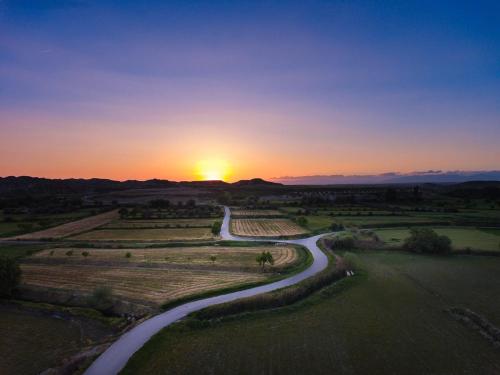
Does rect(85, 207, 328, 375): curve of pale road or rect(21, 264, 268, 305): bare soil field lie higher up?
rect(21, 264, 268, 305): bare soil field

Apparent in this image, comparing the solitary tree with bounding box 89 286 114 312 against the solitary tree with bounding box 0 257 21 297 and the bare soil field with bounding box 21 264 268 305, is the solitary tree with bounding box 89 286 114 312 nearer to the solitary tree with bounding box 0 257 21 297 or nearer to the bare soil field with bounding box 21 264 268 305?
the bare soil field with bounding box 21 264 268 305

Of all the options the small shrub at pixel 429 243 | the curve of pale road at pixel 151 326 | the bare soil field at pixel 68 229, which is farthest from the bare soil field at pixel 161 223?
the small shrub at pixel 429 243

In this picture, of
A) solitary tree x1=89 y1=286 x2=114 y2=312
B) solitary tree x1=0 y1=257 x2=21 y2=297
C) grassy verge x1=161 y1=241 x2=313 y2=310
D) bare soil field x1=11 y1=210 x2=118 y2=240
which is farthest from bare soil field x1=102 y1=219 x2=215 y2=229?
solitary tree x1=89 y1=286 x2=114 y2=312

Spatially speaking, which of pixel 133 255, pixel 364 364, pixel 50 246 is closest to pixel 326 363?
pixel 364 364

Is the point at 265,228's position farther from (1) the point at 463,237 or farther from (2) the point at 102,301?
(2) the point at 102,301

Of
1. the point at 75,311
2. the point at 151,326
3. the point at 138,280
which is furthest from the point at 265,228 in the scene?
the point at 151,326
